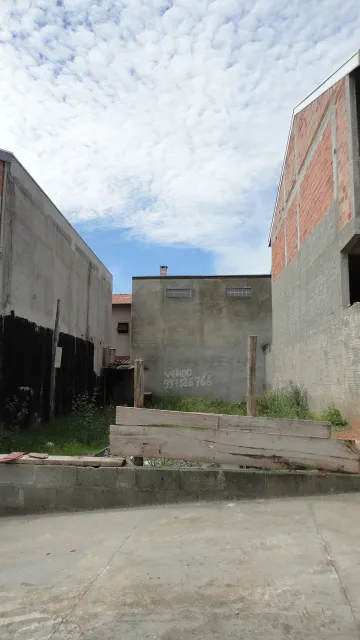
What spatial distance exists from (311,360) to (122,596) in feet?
30.5

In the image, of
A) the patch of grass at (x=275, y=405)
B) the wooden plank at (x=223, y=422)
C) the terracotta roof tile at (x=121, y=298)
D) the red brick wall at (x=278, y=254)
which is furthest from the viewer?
the terracotta roof tile at (x=121, y=298)

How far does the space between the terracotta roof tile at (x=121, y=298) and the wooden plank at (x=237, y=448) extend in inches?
1069

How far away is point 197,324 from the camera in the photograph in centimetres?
2173

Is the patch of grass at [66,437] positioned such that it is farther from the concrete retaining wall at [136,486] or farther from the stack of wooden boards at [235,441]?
the stack of wooden boards at [235,441]

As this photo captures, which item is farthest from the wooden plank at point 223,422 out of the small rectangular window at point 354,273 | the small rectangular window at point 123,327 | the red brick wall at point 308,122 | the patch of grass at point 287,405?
the small rectangular window at point 123,327

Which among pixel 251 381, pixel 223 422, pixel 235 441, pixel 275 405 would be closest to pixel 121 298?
pixel 275 405

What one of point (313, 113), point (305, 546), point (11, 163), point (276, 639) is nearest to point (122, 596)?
point (276, 639)

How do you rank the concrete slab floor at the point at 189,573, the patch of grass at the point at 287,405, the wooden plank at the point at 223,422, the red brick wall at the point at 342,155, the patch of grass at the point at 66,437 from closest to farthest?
the concrete slab floor at the point at 189,573, the wooden plank at the point at 223,422, the patch of grass at the point at 66,437, the red brick wall at the point at 342,155, the patch of grass at the point at 287,405

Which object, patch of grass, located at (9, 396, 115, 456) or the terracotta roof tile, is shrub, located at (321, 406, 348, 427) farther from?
the terracotta roof tile

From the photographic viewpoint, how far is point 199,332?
21672 mm

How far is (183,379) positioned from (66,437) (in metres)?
11.3

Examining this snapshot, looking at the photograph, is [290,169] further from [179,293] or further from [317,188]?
[179,293]

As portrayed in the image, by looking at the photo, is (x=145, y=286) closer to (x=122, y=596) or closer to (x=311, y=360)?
(x=311, y=360)

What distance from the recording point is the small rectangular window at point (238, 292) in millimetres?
21828
